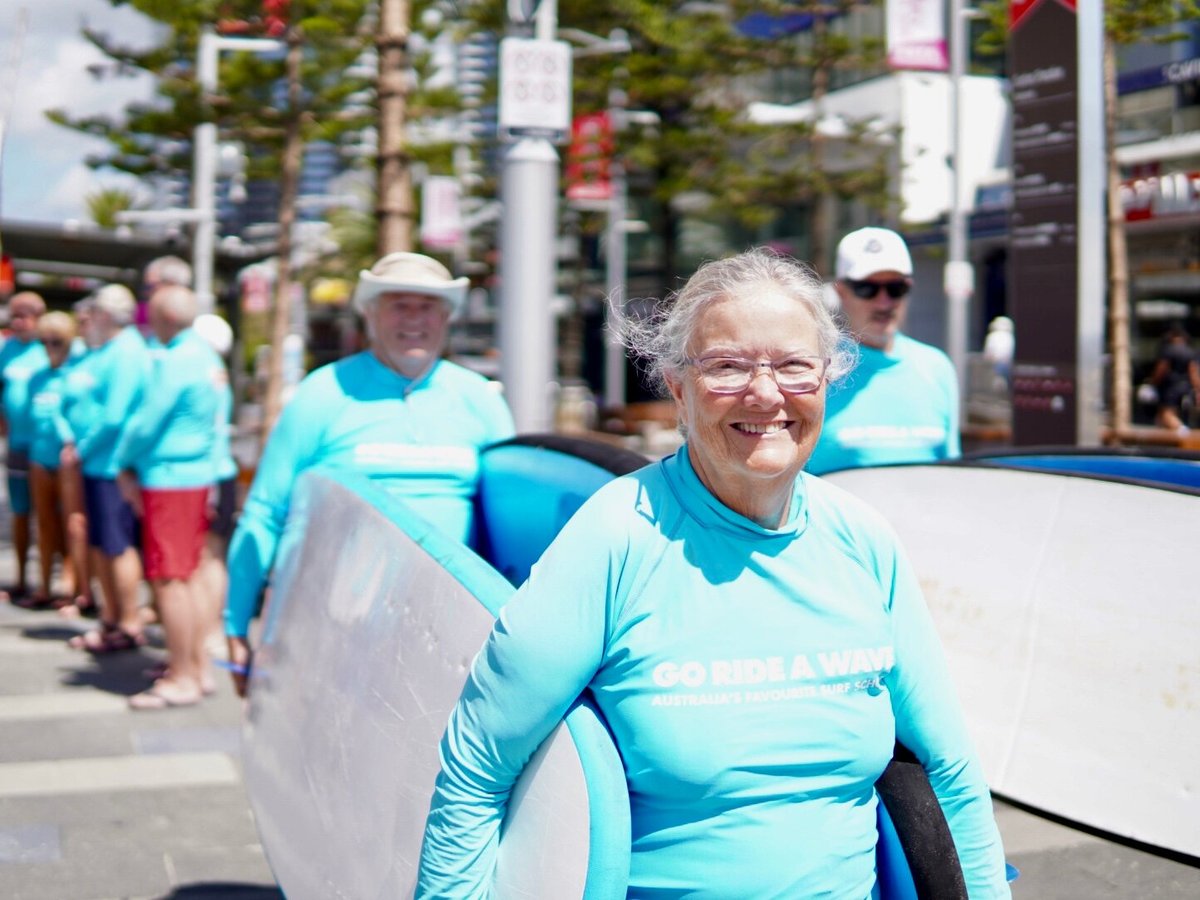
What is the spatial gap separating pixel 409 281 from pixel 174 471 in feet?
9.60

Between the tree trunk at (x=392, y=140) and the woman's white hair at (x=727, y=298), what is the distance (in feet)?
20.8

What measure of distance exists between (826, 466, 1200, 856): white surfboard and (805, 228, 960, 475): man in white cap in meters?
0.15

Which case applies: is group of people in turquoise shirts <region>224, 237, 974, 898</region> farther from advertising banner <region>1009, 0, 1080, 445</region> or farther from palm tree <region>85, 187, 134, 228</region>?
palm tree <region>85, 187, 134, 228</region>

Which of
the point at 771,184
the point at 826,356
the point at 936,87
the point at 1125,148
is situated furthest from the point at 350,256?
the point at 826,356

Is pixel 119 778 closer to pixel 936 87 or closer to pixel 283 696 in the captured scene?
pixel 283 696

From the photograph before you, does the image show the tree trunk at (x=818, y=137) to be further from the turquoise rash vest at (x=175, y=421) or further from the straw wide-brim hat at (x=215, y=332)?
the turquoise rash vest at (x=175, y=421)

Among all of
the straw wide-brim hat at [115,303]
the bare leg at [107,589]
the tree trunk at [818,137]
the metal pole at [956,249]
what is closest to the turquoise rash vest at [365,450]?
the bare leg at [107,589]

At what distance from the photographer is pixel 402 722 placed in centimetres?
270

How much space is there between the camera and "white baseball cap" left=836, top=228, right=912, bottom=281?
5059 mm

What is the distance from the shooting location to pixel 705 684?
2137mm

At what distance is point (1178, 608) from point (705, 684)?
90.4 inches

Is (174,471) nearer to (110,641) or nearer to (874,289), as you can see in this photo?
(110,641)

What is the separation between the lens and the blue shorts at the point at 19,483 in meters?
10.4

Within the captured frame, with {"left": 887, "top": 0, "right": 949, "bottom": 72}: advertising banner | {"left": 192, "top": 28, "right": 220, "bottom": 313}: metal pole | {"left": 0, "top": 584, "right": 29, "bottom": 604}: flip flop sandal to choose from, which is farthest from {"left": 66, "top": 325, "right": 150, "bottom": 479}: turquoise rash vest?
{"left": 887, "top": 0, "right": 949, "bottom": 72}: advertising banner
